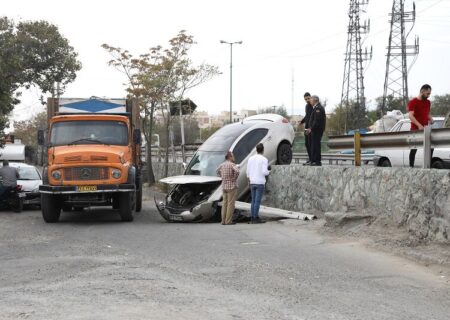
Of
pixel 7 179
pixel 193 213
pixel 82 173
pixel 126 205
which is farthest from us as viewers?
pixel 7 179

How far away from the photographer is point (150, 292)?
7.31 meters

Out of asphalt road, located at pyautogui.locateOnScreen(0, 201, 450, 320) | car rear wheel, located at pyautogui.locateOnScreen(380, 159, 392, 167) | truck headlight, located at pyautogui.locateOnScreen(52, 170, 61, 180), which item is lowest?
asphalt road, located at pyautogui.locateOnScreen(0, 201, 450, 320)

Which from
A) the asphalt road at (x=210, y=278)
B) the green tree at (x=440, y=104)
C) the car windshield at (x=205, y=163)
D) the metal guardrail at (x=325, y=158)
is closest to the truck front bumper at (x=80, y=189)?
the asphalt road at (x=210, y=278)

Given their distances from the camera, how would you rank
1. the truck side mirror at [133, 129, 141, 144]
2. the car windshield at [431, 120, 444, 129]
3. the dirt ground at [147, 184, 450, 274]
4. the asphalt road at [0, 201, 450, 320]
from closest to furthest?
the asphalt road at [0, 201, 450, 320]
the dirt ground at [147, 184, 450, 274]
the truck side mirror at [133, 129, 141, 144]
the car windshield at [431, 120, 444, 129]

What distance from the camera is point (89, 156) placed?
15.2m

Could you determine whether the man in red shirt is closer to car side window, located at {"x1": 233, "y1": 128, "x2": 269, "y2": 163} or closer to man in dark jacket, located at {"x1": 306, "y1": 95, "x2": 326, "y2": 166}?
man in dark jacket, located at {"x1": 306, "y1": 95, "x2": 326, "y2": 166}

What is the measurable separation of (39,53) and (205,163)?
15156mm

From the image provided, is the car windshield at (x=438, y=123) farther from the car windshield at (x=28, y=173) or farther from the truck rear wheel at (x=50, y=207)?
the car windshield at (x=28, y=173)

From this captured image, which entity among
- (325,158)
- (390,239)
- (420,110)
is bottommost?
(390,239)

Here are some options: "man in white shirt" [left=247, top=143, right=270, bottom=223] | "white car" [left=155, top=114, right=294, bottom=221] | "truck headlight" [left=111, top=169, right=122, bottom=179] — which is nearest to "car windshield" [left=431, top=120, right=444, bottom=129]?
"white car" [left=155, top=114, right=294, bottom=221]

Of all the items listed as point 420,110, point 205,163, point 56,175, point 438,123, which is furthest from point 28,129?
point 420,110

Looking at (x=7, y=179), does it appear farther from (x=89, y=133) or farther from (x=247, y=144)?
(x=247, y=144)

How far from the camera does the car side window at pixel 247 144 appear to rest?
17422 mm

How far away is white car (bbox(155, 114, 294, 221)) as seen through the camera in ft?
52.5
